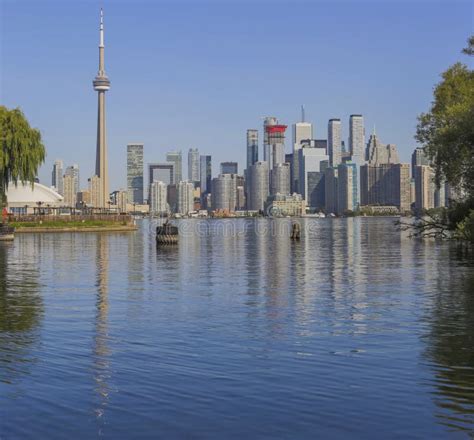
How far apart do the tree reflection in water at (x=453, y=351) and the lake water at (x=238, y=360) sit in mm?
54

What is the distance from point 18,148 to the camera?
100750 mm

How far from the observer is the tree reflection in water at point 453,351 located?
14478 mm

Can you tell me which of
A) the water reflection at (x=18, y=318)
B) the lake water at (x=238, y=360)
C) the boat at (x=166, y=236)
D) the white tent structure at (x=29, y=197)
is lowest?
the lake water at (x=238, y=360)

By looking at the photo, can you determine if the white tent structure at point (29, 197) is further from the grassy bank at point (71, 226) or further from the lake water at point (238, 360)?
the lake water at point (238, 360)

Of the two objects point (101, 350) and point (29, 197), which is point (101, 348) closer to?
point (101, 350)

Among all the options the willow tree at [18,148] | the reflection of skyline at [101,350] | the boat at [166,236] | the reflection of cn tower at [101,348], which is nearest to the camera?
the reflection of skyline at [101,350]

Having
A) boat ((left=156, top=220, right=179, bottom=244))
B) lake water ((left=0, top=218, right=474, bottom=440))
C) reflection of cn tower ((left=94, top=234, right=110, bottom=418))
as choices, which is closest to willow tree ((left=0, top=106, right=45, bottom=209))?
boat ((left=156, top=220, right=179, bottom=244))

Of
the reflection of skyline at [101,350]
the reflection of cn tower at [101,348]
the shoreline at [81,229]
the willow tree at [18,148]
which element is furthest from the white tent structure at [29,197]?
the reflection of skyline at [101,350]

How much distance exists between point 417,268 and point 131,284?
789 inches

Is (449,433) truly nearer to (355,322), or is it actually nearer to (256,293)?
(355,322)

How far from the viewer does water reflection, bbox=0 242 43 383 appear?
18797mm

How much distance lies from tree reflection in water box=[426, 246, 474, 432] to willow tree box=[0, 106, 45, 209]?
74.6 m

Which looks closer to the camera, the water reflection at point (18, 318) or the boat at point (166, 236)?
the water reflection at point (18, 318)

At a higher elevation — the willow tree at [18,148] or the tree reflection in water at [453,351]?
the willow tree at [18,148]
